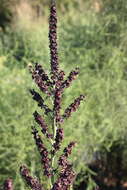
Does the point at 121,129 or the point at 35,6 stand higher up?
the point at 35,6

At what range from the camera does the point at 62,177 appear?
2311 mm

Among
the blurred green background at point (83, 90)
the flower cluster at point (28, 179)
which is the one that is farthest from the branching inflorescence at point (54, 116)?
the blurred green background at point (83, 90)

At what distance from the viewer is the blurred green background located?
642cm

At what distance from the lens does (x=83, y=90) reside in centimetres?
733

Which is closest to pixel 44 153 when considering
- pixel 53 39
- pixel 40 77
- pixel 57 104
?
pixel 57 104

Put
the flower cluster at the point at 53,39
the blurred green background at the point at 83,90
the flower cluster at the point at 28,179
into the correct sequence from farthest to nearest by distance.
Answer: the blurred green background at the point at 83,90 < the flower cluster at the point at 28,179 < the flower cluster at the point at 53,39

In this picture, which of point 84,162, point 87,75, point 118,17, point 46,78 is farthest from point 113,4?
point 46,78

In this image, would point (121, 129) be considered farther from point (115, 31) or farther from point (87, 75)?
point (115, 31)

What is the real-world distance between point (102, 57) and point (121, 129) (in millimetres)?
1300

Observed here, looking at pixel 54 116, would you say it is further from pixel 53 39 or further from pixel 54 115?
pixel 53 39

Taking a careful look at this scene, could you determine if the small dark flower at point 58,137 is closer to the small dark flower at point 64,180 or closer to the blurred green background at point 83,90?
the small dark flower at point 64,180

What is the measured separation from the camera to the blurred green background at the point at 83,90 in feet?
21.1

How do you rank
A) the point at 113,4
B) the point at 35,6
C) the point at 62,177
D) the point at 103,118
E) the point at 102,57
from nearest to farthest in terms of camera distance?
1. the point at 62,177
2. the point at 103,118
3. the point at 102,57
4. the point at 113,4
5. the point at 35,6

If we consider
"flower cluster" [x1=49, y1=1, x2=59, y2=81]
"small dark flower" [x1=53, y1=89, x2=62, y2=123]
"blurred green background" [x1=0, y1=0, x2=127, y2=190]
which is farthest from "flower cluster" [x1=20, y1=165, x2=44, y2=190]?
"blurred green background" [x1=0, y1=0, x2=127, y2=190]
